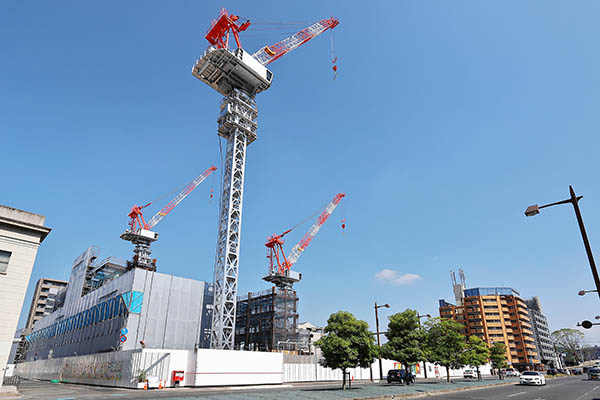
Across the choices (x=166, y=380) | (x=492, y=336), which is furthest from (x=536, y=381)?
(x=492, y=336)

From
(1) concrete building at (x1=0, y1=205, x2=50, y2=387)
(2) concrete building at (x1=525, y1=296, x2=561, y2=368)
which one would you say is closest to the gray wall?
(1) concrete building at (x1=0, y1=205, x2=50, y2=387)

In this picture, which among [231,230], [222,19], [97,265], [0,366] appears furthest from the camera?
[97,265]

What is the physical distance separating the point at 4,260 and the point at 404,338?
36.0 m

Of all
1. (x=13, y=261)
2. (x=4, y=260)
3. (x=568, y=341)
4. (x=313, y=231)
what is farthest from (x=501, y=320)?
(x=4, y=260)

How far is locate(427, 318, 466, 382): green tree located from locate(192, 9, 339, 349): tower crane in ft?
86.9

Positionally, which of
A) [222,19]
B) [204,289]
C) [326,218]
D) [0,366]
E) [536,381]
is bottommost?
[536,381]

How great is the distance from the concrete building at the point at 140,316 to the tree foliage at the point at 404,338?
94.1 feet

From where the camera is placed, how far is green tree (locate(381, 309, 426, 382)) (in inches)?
1428

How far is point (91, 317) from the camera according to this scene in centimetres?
5994

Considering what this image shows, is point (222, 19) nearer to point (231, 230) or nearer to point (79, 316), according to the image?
point (231, 230)

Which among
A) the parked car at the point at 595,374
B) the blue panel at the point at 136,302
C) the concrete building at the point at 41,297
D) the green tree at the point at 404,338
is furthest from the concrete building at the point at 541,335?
the concrete building at the point at 41,297

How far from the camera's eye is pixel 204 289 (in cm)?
6041

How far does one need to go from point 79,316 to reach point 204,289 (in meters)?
26.9

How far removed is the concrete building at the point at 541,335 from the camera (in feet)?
487
